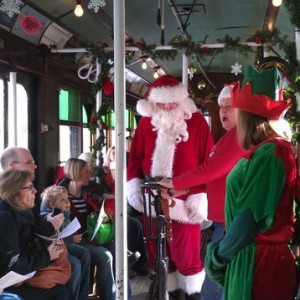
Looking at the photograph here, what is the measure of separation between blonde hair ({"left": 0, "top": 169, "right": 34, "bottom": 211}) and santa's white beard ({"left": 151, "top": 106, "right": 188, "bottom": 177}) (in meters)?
1.07

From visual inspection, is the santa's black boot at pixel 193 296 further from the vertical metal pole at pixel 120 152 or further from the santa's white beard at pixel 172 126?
the vertical metal pole at pixel 120 152

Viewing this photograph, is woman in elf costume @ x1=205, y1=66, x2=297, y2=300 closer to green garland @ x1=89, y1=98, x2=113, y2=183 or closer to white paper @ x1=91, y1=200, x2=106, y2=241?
white paper @ x1=91, y1=200, x2=106, y2=241

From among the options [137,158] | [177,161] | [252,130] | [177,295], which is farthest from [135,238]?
[252,130]

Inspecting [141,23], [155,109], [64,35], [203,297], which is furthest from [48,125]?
[203,297]

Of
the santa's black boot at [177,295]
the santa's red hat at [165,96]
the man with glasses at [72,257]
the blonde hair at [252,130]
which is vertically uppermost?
the santa's red hat at [165,96]

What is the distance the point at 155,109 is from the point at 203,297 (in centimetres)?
146

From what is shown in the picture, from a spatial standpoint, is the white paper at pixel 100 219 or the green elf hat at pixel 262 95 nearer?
the green elf hat at pixel 262 95

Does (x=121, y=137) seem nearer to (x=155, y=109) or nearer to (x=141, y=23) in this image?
(x=155, y=109)

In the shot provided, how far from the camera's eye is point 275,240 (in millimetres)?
1562

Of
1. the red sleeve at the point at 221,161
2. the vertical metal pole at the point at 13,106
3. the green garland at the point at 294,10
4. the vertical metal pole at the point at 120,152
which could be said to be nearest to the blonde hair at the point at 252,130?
the green garland at the point at 294,10

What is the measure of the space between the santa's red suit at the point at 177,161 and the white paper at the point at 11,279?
116 cm

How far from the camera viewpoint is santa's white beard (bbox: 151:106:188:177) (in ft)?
10.8

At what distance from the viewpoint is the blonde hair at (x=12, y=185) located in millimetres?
2451

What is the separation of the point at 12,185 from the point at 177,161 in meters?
1.30
